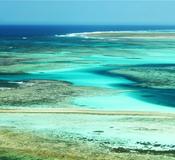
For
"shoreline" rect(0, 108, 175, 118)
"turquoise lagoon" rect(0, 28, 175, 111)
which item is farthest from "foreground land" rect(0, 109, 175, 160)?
"turquoise lagoon" rect(0, 28, 175, 111)

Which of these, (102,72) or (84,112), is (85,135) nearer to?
(84,112)

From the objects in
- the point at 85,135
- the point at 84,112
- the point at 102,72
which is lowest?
the point at 85,135

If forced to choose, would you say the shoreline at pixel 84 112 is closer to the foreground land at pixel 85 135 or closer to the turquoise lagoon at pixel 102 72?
the foreground land at pixel 85 135

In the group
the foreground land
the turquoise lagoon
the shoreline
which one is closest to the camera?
the foreground land

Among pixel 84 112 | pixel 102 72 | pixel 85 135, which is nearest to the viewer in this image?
pixel 85 135

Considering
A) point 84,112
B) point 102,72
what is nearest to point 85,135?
point 84,112

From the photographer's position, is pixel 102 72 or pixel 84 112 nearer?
pixel 84 112

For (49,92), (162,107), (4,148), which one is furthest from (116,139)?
(49,92)

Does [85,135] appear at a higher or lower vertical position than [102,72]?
lower

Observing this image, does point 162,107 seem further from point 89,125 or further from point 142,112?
point 89,125

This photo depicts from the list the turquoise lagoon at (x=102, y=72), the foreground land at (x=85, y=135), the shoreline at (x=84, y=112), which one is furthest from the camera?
the turquoise lagoon at (x=102, y=72)

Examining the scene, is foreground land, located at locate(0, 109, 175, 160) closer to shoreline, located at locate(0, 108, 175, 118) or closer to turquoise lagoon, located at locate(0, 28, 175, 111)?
shoreline, located at locate(0, 108, 175, 118)

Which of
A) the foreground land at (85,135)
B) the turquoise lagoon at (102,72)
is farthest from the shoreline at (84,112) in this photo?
the turquoise lagoon at (102,72)
